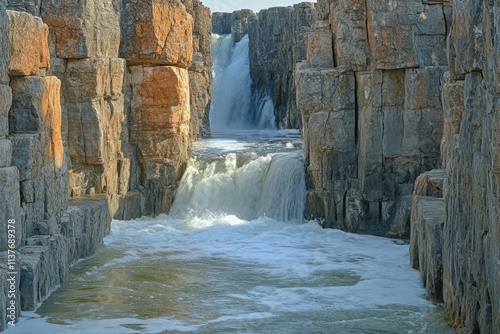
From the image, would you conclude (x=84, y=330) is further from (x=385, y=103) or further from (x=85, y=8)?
(x=385, y=103)

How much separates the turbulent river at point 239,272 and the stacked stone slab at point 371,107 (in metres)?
0.61

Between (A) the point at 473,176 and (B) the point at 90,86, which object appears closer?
(A) the point at 473,176

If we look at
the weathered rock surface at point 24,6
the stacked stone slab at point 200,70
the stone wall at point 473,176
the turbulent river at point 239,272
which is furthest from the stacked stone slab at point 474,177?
the stacked stone slab at point 200,70

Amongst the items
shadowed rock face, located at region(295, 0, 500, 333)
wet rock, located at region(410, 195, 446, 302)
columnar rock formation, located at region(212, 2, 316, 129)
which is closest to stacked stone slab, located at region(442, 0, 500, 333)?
wet rock, located at region(410, 195, 446, 302)

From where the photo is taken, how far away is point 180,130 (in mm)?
17203

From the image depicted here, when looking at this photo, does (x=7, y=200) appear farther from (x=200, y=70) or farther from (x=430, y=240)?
(x=200, y=70)

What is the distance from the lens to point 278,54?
1142 inches

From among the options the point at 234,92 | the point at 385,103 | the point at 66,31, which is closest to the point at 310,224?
the point at 385,103

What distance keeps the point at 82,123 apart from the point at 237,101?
15005 mm

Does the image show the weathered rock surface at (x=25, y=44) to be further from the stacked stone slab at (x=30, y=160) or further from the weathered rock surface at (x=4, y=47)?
the weathered rock surface at (x=4, y=47)

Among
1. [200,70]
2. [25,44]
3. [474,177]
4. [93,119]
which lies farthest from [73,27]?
[200,70]

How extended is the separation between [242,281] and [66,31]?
5.63m

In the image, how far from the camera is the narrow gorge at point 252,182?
865 cm

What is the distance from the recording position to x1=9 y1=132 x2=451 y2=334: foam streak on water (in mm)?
9289
